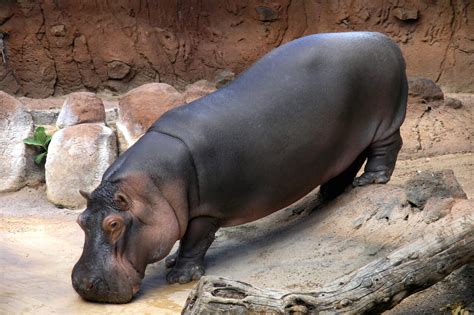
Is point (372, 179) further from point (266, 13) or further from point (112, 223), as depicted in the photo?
point (266, 13)

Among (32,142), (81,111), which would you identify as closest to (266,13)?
(81,111)

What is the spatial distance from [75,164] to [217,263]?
2.29 m

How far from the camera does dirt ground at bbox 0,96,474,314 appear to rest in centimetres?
541

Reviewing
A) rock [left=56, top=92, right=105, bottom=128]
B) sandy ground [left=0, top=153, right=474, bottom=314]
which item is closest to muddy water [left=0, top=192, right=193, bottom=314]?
sandy ground [left=0, top=153, right=474, bottom=314]

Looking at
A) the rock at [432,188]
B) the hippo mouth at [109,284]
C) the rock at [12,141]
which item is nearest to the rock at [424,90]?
the rock at [432,188]

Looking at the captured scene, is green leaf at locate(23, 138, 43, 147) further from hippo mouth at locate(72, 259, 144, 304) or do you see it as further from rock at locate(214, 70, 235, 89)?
hippo mouth at locate(72, 259, 144, 304)

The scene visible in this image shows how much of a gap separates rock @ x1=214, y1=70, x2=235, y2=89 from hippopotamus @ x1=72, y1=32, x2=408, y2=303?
13.0 ft

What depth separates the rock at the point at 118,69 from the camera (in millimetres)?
10578

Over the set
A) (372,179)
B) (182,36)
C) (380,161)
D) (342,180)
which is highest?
(380,161)

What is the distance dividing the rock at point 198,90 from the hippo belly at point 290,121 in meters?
2.40

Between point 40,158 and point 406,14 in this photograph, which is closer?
point 40,158

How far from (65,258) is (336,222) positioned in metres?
2.06

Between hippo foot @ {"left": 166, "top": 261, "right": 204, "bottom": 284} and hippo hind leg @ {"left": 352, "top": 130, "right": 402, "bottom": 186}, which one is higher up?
hippo hind leg @ {"left": 352, "top": 130, "right": 402, "bottom": 186}

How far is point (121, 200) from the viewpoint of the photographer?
5.57 metres
